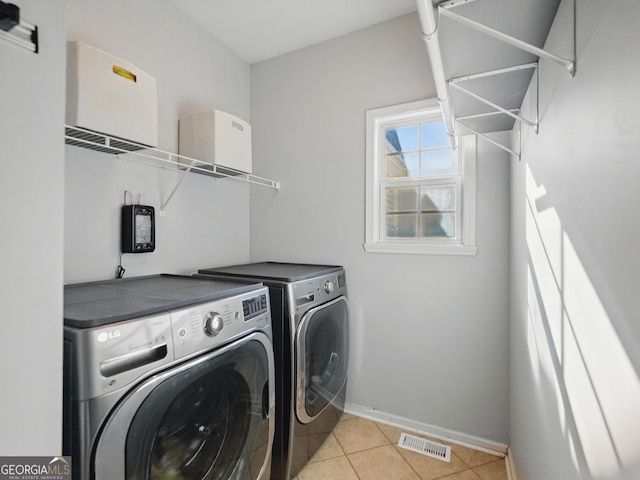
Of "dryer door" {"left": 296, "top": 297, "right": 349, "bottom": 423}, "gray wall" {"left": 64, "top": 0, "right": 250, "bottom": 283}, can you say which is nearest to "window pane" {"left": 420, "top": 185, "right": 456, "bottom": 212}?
"dryer door" {"left": 296, "top": 297, "right": 349, "bottom": 423}

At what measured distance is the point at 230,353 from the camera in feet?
4.03

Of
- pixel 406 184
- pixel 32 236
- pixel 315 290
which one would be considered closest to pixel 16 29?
pixel 32 236

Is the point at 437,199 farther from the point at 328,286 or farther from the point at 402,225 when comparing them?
the point at 328,286

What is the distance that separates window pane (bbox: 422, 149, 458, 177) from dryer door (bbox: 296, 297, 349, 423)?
3.45ft

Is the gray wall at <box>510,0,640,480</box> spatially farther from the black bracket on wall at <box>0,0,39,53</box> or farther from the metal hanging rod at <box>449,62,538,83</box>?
the black bracket on wall at <box>0,0,39,53</box>

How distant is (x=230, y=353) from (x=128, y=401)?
38cm

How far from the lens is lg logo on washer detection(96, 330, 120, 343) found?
0.86 metres

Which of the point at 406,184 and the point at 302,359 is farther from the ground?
the point at 406,184

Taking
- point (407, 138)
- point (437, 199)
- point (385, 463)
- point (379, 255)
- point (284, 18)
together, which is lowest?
point (385, 463)

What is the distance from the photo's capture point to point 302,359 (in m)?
1.64

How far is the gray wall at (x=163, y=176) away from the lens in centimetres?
159

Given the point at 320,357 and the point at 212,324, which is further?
the point at 320,357

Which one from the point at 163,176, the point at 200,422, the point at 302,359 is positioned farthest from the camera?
the point at 163,176

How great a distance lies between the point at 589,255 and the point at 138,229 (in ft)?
6.29
